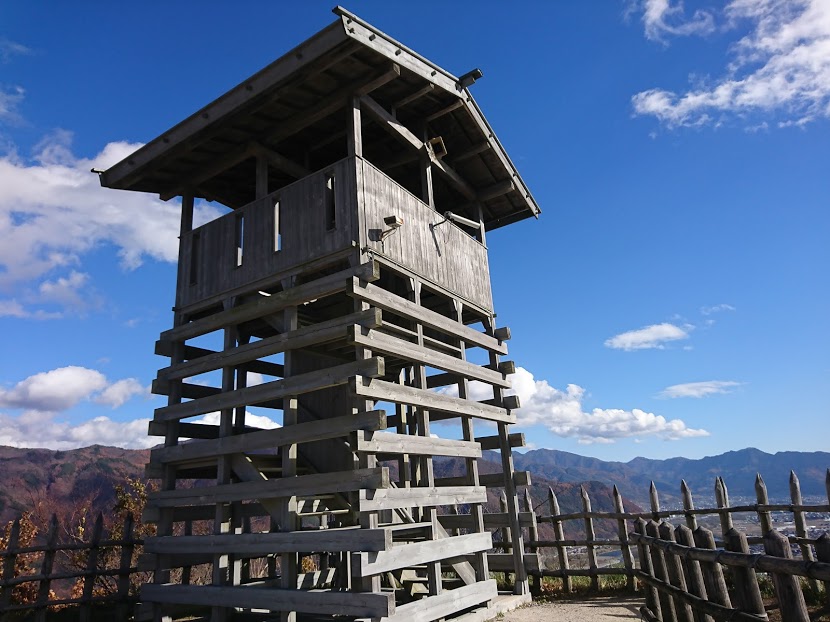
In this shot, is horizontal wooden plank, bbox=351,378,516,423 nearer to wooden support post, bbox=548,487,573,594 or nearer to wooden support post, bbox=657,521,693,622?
wooden support post, bbox=548,487,573,594

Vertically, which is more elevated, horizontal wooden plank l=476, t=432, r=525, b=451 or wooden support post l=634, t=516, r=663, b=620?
horizontal wooden plank l=476, t=432, r=525, b=451

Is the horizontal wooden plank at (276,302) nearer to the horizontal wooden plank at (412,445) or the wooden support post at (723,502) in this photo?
the horizontal wooden plank at (412,445)

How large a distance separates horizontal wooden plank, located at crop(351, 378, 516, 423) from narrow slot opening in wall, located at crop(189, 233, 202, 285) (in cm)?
545

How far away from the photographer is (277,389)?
9352mm

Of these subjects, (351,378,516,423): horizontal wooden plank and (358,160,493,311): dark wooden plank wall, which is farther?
(358,160,493,311): dark wooden plank wall

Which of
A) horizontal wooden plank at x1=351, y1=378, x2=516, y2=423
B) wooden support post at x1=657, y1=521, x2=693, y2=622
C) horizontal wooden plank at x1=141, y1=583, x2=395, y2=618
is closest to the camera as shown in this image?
wooden support post at x1=657, y1=521, x2=693, y2=622

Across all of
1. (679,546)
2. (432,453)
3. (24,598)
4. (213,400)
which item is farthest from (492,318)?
(24,598)

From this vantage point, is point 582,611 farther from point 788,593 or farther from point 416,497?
point 788,593

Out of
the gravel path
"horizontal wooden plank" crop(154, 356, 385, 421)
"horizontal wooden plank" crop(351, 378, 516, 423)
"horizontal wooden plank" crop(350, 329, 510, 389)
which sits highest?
"horizontal wooden plank" crop(350, 329, 510, 389)

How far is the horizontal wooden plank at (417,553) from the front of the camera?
7.57 m

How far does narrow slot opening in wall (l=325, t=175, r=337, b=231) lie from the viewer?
Result: 32.6 ft

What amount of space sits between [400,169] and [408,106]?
2.04m

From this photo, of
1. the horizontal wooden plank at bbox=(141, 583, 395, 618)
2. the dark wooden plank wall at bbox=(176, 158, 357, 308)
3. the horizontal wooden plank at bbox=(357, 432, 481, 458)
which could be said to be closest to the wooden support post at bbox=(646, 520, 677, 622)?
the horizontal wooden plank at bbox=(357, 432, 481, 458)

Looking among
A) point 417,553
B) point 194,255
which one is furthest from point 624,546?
point 194,255
